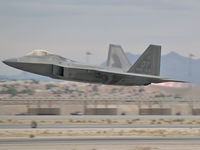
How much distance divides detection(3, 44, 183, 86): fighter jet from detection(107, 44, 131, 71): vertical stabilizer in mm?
5734

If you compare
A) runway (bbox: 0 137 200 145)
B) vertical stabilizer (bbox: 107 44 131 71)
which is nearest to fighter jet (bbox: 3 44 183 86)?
vertical stabilizer (bbox: 107 44 131 71)

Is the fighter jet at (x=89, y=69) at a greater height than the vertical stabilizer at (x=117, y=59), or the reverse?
the vertical stabilizer at (x=117, y=59)

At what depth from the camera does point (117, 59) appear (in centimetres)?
4875

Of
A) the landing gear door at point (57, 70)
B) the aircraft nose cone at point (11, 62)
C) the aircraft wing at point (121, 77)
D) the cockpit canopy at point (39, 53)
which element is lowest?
the aircraft wing at point (121, 77)

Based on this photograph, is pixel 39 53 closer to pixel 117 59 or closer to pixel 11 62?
pixel 11 62

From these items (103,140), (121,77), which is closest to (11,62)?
(121,77)

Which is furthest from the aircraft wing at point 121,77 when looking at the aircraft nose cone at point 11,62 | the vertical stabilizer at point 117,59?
the vertical stabilizer at point 117,59

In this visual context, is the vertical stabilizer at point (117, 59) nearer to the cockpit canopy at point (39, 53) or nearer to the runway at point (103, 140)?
the cockpit canopy at point (39, 53)

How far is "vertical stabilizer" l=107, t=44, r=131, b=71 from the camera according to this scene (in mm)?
48403

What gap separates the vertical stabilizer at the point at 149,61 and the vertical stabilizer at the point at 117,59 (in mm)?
5515

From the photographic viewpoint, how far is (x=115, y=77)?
132 ft

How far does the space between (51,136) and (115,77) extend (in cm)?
1461

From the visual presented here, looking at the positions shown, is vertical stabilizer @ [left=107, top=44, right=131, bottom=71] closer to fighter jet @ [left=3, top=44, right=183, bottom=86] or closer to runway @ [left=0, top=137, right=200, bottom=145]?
fighter jet @ [left=3, top=44, right=183, bottom=86]

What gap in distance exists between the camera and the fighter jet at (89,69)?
122 feet
